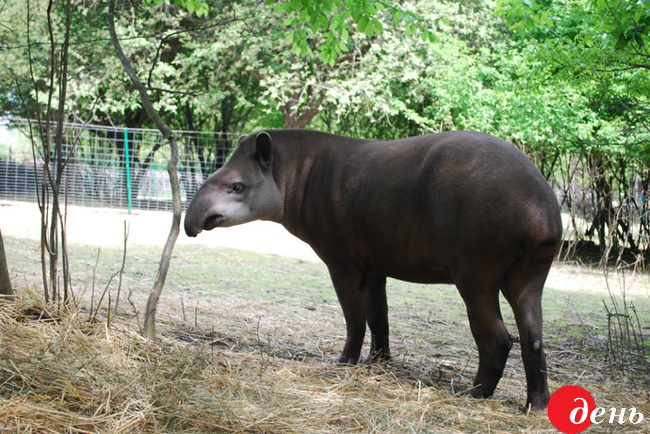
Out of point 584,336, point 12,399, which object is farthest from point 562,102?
point 12,399

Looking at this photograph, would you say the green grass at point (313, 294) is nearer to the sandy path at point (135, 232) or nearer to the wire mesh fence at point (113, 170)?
the sandy path at point (135, 232)

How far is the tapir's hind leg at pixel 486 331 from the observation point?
4.11 m

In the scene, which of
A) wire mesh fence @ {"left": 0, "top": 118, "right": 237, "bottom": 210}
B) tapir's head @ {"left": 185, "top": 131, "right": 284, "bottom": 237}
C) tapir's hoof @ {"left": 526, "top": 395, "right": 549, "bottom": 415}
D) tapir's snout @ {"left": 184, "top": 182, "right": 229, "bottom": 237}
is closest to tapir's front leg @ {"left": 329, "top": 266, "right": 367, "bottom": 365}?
tapir's head @ {"left": 185, "top": 131, "right": 284, "bottom": 237}

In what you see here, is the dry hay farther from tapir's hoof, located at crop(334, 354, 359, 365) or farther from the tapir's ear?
the tapir's ear

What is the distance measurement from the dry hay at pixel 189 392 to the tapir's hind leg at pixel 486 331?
→ 0.15m

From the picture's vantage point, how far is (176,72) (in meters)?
21.0

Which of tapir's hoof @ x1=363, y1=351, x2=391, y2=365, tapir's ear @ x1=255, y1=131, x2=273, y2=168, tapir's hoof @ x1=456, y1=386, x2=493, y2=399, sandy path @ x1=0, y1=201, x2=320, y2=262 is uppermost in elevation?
tapir's ear @ x1=255, y1=131, x2=273, y2=168

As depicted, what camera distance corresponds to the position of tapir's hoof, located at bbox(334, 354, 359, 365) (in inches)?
199

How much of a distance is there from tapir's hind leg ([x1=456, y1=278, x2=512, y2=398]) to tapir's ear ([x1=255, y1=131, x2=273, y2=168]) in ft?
6.19

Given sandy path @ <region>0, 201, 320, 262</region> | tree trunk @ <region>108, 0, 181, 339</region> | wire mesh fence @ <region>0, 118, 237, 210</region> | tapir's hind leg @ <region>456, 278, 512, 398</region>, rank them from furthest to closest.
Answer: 1. wire mesh fence @ <region>0, 118, 237, 210</region>
2. sandy path @ <region>0, 201, 320, 262</region>
3. tree trunk @ <region>108, 0, 181, 339</region>
4. tapir's hind leg @ <region>456, 278, 512, 398</region>

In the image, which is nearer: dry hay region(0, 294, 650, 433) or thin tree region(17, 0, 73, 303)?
dry hay region(0, 294, 650, 433)

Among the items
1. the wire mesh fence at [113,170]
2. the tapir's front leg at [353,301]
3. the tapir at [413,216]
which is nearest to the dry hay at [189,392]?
the tapir's front leg at [353,301]

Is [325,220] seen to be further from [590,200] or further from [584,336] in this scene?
[590,200]

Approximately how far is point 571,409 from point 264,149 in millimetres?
2848
